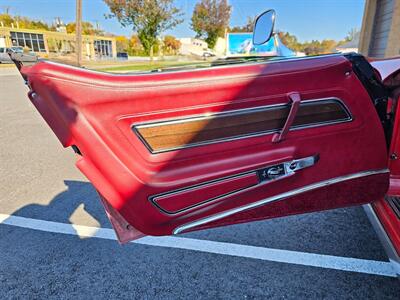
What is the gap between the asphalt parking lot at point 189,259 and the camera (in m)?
1.95

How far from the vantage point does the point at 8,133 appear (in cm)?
567

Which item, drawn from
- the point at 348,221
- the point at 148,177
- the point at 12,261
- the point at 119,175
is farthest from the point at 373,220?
the point at 12,261

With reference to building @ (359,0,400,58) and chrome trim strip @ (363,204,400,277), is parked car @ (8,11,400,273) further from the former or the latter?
building @ (359,0,400,58)

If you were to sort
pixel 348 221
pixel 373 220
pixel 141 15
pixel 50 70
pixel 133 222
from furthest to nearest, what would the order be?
1. pixel 141 15
2. pixel 348 221
3. pixel 373 220
4. pixel 133 222
5. pixel 50 70

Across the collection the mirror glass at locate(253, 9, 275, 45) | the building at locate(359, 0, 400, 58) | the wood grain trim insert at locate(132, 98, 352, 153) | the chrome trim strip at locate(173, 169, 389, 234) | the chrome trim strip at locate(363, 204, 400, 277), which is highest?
the building at locate(359, 0, 400, 58)

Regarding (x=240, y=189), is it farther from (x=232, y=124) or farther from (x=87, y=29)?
(x=87, y=29)

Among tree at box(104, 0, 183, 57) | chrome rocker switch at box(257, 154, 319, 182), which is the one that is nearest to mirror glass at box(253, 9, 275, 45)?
chrome rocker switch at box(257, 154, 319, 182)

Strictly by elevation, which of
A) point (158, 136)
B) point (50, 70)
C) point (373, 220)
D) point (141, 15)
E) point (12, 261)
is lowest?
point (12, 261)

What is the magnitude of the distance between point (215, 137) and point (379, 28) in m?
9.23

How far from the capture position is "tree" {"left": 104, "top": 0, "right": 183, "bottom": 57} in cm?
2623

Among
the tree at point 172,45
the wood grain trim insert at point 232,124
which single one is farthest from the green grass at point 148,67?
the tree at point 172,45

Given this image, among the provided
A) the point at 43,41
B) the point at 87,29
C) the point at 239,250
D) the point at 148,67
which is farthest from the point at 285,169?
the point at 87,29

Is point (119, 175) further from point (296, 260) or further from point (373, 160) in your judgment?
point (296, 260)

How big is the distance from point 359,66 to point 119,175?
124 centimetres
